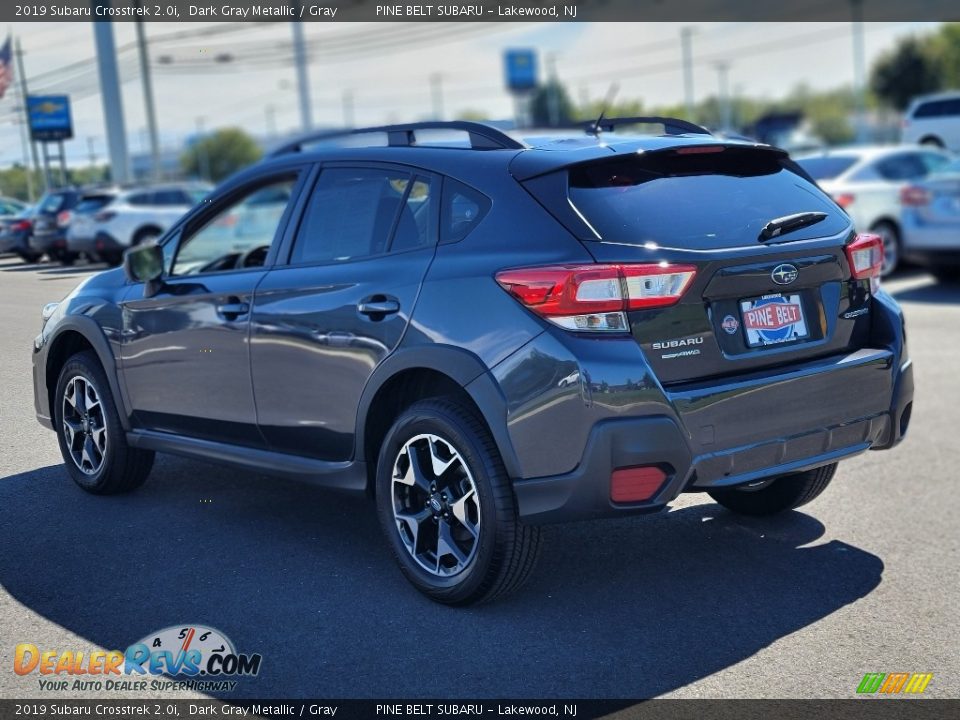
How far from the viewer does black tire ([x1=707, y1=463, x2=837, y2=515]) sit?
5.39m

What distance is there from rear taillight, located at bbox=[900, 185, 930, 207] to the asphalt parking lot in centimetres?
924

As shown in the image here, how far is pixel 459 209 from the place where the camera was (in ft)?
15.0

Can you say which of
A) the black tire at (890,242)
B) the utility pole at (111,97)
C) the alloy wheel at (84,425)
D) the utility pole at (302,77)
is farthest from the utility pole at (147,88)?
the utility pole at (302,77)

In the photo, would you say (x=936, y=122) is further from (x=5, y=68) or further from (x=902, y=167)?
(x=5, y=68)

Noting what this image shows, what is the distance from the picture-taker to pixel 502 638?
4215mm

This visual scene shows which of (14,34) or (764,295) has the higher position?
(14,34)

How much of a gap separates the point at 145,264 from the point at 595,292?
2490mm

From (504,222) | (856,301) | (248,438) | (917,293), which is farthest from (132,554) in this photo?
(917,293)

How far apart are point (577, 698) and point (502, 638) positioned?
52 cm

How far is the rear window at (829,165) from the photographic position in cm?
1636

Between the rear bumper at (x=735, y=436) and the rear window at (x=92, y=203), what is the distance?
137 inches

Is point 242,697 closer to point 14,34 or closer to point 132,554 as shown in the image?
point 132,554

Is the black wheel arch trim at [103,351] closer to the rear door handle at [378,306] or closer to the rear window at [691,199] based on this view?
the rear door handle at [378,306]

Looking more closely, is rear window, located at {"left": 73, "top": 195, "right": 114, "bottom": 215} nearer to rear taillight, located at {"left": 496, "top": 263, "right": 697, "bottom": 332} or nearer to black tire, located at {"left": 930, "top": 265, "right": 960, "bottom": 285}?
rear taillight, located at {"left": 496, "top": 263, "right": 697, "bottom": 332}
